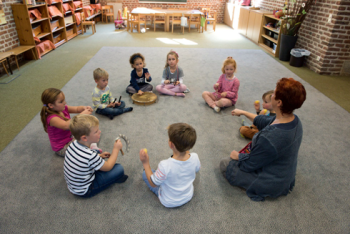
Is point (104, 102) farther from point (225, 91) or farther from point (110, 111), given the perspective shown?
point (225, 91)

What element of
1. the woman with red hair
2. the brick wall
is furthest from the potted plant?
the woman with red hair

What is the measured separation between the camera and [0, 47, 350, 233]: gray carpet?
5.40 ft

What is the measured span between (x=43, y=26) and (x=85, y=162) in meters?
5.61

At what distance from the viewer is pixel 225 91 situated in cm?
316

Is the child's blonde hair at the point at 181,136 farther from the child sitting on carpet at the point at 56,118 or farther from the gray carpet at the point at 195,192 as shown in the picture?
the child sitting on carpet at the point at 56,118

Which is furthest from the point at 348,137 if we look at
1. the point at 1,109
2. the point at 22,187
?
the point at 1,109

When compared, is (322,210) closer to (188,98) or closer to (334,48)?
(188,98)

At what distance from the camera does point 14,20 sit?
15.7 ft

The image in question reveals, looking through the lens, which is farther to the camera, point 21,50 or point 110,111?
point 21,50

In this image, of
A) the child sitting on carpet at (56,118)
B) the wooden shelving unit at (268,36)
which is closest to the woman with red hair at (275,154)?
Result: the child sitting on carpet at (56,118)

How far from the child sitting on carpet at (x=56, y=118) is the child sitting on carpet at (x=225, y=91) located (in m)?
1.70

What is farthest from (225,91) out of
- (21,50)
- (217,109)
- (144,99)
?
(21,50)

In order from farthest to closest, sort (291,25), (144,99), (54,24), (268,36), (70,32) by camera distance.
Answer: (70,32) → (268,36) → (54,24) → (291,25) → (144,99)

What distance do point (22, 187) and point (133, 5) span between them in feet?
32.7
